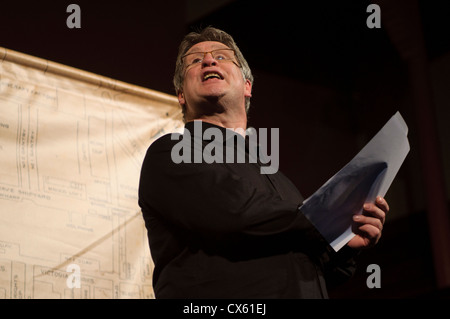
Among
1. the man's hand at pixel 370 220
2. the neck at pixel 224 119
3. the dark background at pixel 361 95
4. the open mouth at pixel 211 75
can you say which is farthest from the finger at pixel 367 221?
the dark background at pixel 361 95

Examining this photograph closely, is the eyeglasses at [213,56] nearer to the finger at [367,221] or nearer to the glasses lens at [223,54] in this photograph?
the glasses lens at [223,54]

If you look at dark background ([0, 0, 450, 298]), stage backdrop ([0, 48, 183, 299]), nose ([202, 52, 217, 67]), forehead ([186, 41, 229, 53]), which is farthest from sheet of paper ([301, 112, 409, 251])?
dark background ([0, 0, 450, 298])

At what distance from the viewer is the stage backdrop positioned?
165cm

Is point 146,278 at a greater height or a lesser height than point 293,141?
lesser

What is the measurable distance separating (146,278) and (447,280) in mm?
2580

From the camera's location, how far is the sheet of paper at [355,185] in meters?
1.08

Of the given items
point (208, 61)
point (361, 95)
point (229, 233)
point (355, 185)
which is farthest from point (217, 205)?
point (361, 95)

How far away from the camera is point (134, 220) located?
6.45 feet

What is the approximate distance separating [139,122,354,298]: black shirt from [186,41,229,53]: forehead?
587 millimetres

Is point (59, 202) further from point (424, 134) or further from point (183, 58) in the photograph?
point (424, 134)

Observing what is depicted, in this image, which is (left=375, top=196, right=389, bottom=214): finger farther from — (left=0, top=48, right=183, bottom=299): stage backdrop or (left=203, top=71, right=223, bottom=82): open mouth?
(left=0, top=48, right=183, bottom=299): stage backdrop

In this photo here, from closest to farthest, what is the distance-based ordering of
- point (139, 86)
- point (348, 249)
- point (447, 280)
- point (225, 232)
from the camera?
point (225, 232)
point (348, 249)
point (139, 86)
point (447, 280)

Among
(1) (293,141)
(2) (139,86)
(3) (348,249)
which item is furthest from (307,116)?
(3) (348,249)

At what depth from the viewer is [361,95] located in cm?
508
